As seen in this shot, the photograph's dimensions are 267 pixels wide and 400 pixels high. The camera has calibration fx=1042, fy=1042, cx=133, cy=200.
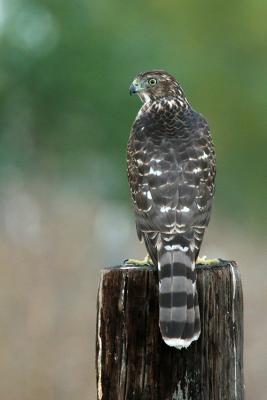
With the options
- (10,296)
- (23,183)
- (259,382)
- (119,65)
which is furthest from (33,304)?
(119,65)

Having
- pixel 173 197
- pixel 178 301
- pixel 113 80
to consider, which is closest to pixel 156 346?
pixel 178 301

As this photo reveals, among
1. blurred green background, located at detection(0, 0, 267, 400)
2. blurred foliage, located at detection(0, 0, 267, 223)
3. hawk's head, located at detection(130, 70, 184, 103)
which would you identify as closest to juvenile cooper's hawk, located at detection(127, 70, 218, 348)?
hawk's head, located at detection(130, 70, 184, 103)

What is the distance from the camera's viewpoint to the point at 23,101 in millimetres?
23312

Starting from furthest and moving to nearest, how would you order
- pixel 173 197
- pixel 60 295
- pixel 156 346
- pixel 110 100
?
pixel 110 100, pixel 60 295, pixel 173 197, pixel 156 346

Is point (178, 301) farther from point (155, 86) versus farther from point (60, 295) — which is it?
point (60, 295)

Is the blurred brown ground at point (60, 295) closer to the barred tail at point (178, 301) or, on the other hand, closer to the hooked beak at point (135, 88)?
the hooked beak at point (135, 88)

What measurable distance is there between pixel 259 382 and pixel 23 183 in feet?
29.8

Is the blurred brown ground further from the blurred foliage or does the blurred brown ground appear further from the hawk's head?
the hawk's head

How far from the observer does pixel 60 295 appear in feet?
46.6

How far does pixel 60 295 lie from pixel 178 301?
9616mm

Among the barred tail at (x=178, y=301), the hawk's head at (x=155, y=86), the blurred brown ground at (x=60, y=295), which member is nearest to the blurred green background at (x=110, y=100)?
the blurred brown ground at (x=60, y=295)

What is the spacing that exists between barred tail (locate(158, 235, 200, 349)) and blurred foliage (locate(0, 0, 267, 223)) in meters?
16.2

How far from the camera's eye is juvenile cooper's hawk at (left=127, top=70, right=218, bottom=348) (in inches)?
185

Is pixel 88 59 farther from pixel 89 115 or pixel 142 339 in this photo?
pixel 142 339
